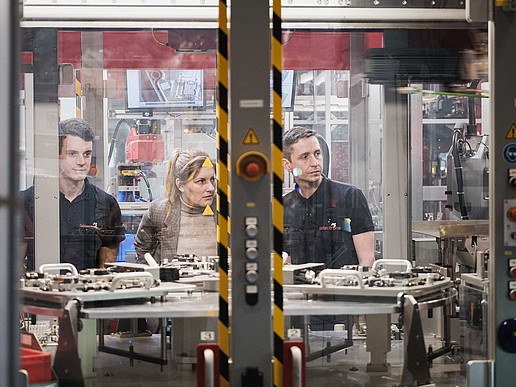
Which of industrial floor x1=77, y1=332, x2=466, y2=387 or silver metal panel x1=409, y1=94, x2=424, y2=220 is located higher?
silver metal panel x1=409, y1=94, x2=424, y2=220

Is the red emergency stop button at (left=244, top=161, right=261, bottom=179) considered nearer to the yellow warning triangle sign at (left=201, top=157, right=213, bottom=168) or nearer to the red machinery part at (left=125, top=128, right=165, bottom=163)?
the yellow warning triangle sign at (left=201, top=157, right=213, bottom=168)

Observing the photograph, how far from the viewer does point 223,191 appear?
4.07 m

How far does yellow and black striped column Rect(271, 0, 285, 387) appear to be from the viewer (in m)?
4.06

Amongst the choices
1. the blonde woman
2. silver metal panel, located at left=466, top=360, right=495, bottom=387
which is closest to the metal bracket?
the blonde woman

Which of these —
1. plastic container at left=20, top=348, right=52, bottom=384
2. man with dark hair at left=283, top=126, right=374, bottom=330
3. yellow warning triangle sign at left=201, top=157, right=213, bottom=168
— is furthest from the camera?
yellow warning triangle sign at left=201, top=157, right=213, bottom=168

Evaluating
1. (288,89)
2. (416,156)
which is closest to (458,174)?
(416,156)

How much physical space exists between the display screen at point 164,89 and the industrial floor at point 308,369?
111 cm

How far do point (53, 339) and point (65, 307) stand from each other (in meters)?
0.15

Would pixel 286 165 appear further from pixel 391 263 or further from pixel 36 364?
pixel 36 364

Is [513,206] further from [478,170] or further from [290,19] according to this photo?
[290,19]

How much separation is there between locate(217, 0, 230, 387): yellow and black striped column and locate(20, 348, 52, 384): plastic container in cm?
77

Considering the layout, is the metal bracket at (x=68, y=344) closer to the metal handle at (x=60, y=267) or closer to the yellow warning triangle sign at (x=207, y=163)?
the metal handle at (x=60, y=267)

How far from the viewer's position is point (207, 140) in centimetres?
439

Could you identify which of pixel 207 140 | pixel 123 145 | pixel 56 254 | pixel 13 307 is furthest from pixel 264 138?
pixel 13 307
